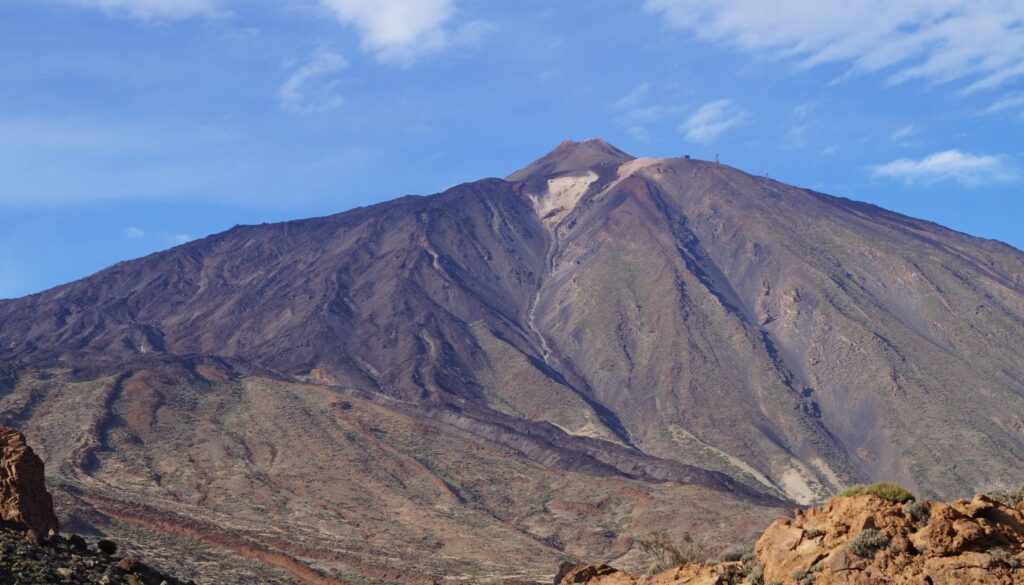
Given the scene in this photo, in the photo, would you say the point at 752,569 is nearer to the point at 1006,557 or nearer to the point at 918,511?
the point at 918,511

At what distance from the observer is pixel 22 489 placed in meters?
21.7

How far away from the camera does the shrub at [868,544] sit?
524 inches

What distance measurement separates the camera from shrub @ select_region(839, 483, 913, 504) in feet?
49.1

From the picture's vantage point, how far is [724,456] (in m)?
116

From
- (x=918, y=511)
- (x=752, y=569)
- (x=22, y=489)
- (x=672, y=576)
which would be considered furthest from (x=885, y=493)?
(x=22, y=489)

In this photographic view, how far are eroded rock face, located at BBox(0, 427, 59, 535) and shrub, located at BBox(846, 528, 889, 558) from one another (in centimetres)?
1510

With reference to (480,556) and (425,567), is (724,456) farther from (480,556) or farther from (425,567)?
(425,567)

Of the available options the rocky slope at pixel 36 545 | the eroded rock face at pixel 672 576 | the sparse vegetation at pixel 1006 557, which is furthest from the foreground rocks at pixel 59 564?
the sparse vegetation at pixel 1006 557

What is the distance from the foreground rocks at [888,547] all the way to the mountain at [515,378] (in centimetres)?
3423

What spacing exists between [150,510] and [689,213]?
466 ft

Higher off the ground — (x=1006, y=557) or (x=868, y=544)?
(x=868, y=544)

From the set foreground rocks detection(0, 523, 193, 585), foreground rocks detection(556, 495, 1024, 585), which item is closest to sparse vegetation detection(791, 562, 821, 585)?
foreground rocks detection(556, 495, 1024, 585)

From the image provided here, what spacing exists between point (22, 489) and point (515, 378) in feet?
367

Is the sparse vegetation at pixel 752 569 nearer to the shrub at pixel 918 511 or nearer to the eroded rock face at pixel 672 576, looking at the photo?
the eroded rock face at pixel 672 576
